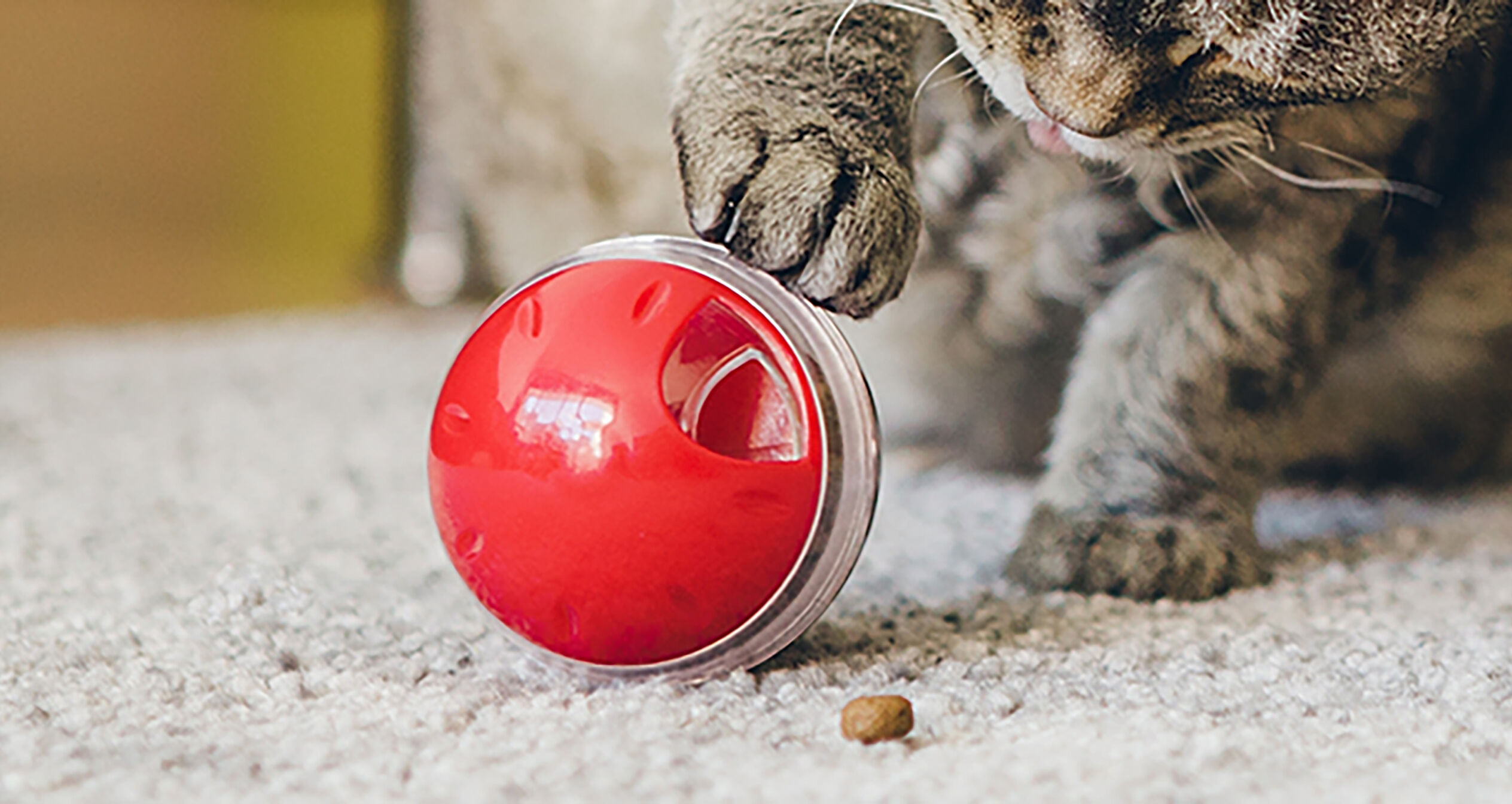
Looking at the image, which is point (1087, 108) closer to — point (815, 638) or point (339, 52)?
point (815, 638)

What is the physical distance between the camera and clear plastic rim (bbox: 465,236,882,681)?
0.78 meters

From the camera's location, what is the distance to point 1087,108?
89cm

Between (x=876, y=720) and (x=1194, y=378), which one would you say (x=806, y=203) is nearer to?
(x=876, y=720)

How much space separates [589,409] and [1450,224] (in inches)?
34.5

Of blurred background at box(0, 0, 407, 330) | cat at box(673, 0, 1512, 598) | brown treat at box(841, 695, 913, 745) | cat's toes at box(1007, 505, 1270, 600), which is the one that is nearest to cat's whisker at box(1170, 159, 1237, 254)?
cat at box(673, 0, 1512, 598)

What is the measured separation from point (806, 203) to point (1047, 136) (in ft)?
0.84

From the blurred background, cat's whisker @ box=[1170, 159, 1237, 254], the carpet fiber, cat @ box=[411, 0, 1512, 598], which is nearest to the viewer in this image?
the carpet fiber

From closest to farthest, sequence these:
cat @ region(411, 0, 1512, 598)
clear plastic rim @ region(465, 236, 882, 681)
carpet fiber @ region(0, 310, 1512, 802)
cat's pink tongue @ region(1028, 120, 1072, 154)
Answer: carpet fiber @ region(0, 310, 1512, 802), clear plastic rim @ region(465, 236, 882, 681), cat @ region(411, 0, 1512, 598), cat's pink tongue @ region(1028, 120, 1072, 154)

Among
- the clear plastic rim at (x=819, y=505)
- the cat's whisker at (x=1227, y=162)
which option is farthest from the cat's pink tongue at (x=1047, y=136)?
the clear plastic rim at (x=819, y=505)

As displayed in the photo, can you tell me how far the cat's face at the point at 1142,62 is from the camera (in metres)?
0.87

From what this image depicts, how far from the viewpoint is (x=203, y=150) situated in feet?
11.1

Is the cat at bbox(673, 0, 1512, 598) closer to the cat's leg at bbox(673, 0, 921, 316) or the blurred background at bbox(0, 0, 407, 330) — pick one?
the cat's leg at bbox(673, 0, 921, 316)

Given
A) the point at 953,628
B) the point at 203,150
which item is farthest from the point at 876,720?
the point at 203,150

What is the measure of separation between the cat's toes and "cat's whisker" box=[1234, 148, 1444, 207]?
0.90 ft
